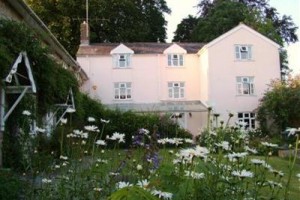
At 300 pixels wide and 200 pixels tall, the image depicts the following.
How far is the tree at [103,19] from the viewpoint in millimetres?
44125

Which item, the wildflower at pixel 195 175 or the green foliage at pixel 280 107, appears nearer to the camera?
the wildflower at pixel 195 175

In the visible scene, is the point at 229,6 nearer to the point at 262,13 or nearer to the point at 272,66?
the point at 262,13

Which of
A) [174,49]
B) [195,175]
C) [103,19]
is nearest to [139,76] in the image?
[174,49]

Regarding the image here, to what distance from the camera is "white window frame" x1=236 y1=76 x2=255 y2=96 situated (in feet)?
115

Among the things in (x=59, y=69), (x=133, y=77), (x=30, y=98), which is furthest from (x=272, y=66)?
(x=30, y=98)

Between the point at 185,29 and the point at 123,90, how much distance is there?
22.4 m

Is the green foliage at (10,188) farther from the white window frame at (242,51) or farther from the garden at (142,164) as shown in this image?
the white window frame at (242,51)

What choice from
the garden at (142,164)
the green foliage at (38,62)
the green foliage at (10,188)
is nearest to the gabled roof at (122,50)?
the green foliage at (38,62)

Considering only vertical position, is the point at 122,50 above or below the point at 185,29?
below

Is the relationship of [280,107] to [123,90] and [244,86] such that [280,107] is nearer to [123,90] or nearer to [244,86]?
[244,86]

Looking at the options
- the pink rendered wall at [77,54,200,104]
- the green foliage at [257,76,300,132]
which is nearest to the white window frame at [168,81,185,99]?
the pink rendered wall at [77,54,200,104]

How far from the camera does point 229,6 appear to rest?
49344mm

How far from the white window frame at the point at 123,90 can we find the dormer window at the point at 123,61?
4.68 feet

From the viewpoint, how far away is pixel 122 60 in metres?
36.4
